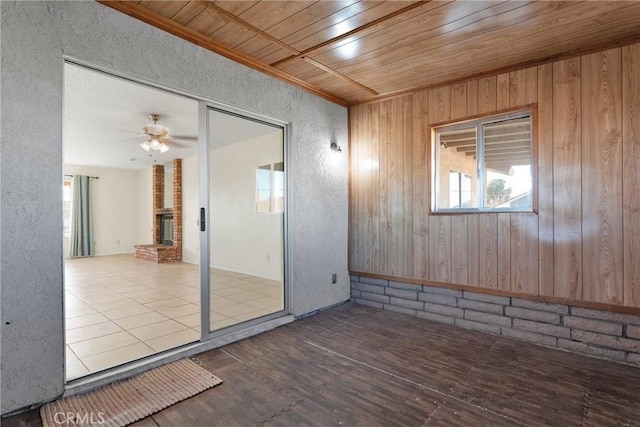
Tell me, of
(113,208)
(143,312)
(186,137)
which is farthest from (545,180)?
(113,208)

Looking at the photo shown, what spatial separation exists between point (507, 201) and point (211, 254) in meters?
2.88

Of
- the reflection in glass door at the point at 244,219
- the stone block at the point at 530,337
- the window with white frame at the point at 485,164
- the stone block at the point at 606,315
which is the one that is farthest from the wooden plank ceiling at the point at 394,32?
the stone block at the point at 530,337

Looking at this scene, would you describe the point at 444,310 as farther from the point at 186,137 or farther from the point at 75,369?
the point at 186,137

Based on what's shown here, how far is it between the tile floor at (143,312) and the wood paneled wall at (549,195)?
5.63ft

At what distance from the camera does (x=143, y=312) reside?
3.75 m

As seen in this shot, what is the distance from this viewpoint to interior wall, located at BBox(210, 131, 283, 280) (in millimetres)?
2957

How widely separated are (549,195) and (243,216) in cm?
291

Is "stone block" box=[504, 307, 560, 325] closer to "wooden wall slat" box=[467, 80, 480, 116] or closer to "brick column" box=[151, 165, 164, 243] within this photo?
Answer: "wooden wall slat" box=[467, 80, 480, 116]

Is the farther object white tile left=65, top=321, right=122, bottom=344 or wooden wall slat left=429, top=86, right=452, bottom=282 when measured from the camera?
wooden wall slat left=429, top=86, right=452, bottom=282

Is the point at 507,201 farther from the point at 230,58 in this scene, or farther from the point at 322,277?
the point at 230,58

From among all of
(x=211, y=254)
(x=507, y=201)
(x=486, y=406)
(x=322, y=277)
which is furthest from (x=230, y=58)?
(x=486, y=406)

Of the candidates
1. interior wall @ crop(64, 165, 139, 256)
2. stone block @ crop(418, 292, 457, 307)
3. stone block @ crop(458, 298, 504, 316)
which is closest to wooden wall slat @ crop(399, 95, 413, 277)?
stone block @ crop(418, 292, 457, 307)

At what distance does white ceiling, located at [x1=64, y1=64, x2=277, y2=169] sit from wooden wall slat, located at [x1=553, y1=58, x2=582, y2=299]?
9.02 feet

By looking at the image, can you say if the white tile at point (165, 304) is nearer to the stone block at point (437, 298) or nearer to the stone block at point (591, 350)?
the stone block at point (437, 298)
